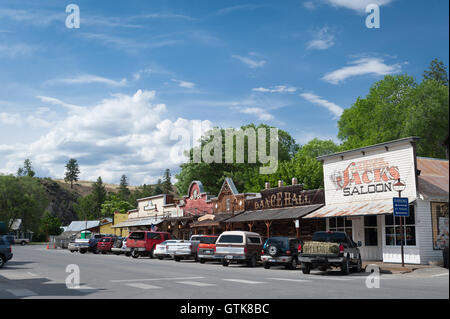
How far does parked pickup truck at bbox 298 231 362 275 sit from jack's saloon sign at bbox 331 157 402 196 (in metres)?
7.12

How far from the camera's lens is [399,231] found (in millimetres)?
25172

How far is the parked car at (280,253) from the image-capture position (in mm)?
23281

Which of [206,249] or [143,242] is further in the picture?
[143,242]

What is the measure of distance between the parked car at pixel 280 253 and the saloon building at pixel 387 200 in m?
4.20

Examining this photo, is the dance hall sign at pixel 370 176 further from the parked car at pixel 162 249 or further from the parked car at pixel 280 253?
the parked car at pixel 162 249

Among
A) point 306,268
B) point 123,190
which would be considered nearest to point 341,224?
point 306,268

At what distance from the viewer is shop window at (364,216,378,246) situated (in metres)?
27.7

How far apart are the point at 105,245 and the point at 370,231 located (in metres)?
25.2

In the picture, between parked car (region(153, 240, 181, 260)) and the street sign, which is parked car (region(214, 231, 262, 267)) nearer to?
Answer: parked car (region(153, 240, 181, 260))

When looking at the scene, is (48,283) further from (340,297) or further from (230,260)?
(230,260)

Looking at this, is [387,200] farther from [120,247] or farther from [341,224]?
[120,247]

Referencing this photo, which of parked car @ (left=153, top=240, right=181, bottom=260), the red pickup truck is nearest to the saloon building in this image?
parked car @ (left=153, top=240, right=181, bottom=260)
